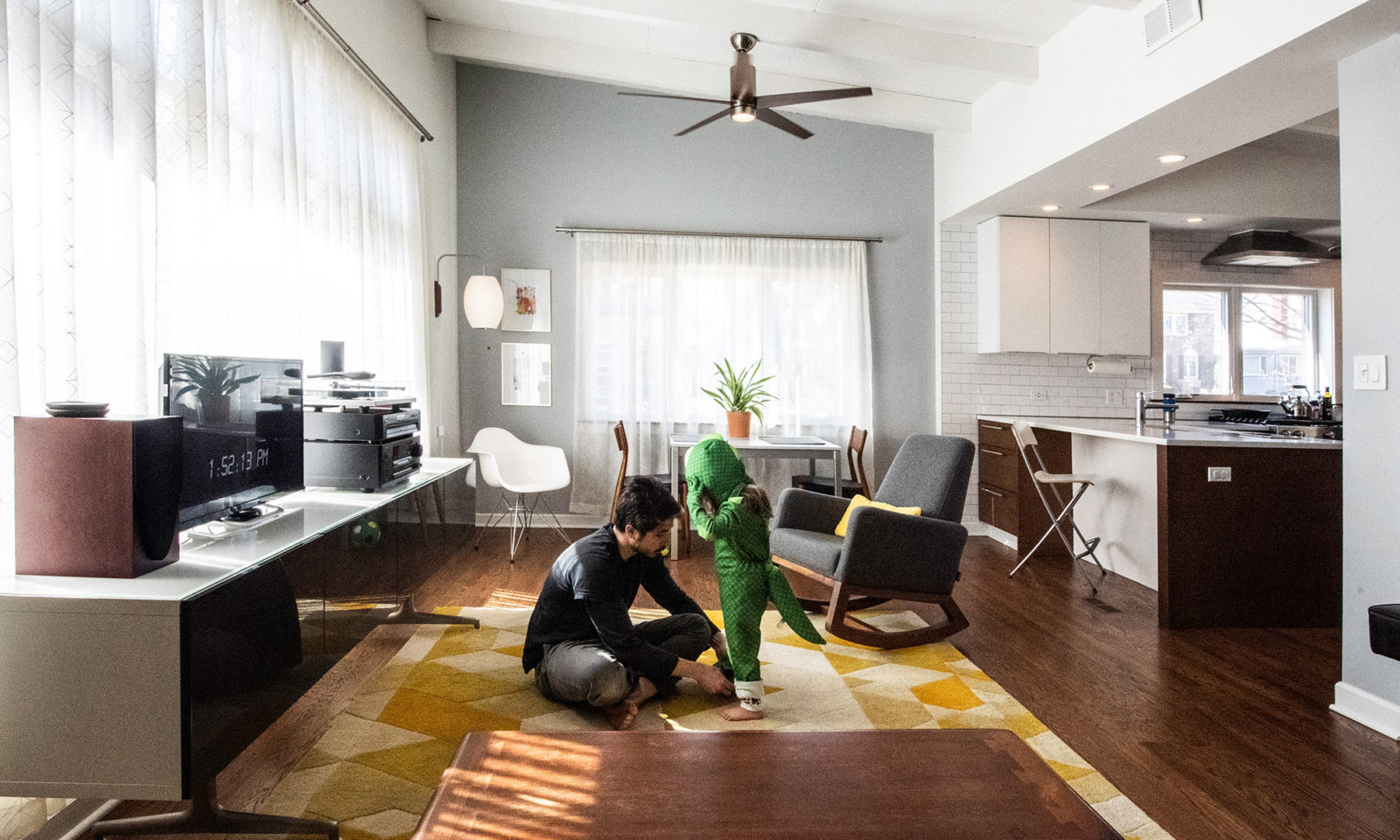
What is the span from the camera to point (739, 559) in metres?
2.82

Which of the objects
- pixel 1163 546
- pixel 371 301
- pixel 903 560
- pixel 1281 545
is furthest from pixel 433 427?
pixel 1281 545

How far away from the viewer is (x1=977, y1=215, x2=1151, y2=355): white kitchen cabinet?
5.76 metres

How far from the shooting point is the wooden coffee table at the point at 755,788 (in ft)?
4.46

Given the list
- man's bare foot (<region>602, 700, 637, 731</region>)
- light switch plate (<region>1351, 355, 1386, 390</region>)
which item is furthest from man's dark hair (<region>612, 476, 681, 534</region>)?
light switch plate (<region>1351, 355, 1386, 390</region>)

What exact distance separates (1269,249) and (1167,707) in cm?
455

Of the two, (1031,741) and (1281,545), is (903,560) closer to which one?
(1031,741)

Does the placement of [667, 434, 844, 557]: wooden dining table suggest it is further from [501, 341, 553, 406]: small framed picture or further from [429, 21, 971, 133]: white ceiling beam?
[429, 21, 971, 133]: white ceiling beam

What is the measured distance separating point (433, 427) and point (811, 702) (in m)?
3.30

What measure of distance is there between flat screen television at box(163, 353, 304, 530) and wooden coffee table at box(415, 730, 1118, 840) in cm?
109

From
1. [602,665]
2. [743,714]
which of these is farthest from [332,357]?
[743,714]

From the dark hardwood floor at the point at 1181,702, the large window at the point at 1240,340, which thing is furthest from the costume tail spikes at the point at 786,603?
the large window at the point at 1240,340

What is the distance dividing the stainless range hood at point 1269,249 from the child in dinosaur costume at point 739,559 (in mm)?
5051

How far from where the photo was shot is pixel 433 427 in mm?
5188

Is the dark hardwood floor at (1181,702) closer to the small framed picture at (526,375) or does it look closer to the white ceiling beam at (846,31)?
the small framed picture at (526,375)
